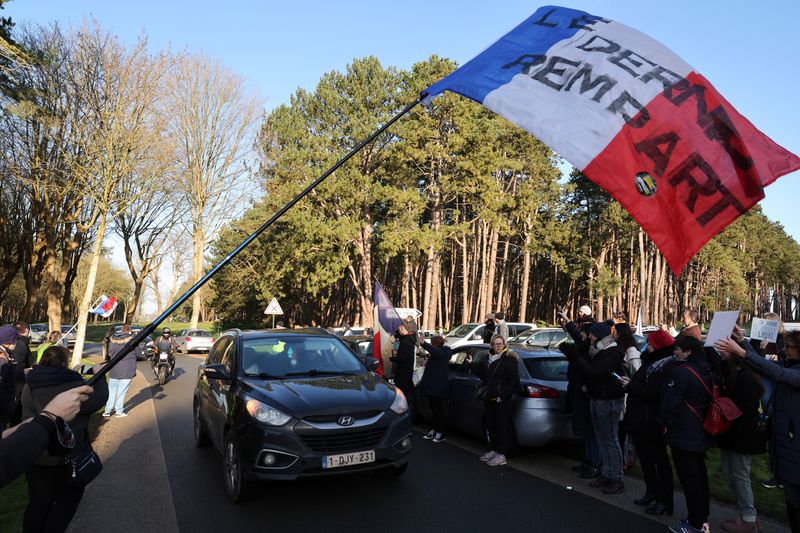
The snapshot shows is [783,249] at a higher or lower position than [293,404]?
higher

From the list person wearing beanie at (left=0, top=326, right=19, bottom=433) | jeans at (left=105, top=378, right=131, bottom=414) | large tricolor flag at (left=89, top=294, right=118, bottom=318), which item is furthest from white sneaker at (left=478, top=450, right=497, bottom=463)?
large tricolor flag at (left=89, top=294, right=118, bottom=318)

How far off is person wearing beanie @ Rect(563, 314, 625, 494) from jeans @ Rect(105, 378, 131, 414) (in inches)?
370

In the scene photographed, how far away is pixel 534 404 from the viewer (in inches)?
304

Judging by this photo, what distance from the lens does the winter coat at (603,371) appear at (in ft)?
21.2

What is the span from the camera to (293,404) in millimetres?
5840

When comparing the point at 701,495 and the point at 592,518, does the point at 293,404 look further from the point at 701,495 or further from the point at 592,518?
the point at 701,495

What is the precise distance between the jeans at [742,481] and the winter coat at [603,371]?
4.64 feet

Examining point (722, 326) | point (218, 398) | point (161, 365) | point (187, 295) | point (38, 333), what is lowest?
point (38, 333)

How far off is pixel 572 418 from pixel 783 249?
8176 cm

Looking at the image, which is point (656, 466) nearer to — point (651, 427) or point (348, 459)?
point (651, 427)

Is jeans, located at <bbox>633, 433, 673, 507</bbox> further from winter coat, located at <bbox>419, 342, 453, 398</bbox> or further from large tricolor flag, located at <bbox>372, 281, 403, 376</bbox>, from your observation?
large tricolor flag, located at <bbox>372, 281, 403, 376</bbox>

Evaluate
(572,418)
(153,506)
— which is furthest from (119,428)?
(572,418)

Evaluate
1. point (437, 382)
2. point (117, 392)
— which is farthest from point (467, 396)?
point (117, 392)

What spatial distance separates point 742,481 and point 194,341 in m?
33.1
